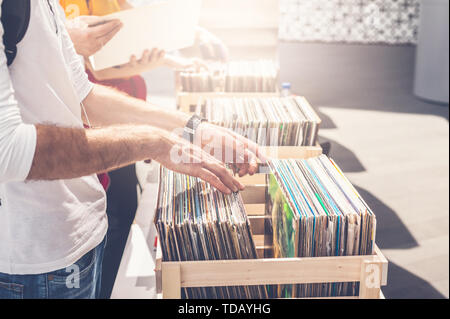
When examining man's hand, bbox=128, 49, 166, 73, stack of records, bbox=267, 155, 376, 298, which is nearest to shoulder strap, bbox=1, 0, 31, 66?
stack of records, bbox=267, 155, 376, 298

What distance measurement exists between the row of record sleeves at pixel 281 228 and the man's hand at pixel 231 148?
8 cm

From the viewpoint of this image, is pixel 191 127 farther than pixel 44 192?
Yes

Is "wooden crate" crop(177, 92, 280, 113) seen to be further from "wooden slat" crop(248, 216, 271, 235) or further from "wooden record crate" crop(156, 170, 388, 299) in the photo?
"wooden record crate" crop(156, 170, 388, 299)

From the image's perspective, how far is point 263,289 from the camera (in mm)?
951

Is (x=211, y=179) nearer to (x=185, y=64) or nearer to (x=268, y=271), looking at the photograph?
(x=268, y=271)

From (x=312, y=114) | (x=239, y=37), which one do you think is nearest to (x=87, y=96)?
(x=312, y=114)

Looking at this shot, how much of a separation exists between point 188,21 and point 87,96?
2.39ft

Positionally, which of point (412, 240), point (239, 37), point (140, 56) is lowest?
point (412, 240)

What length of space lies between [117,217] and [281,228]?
1.36 metres

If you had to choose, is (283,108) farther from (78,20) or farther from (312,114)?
(78,20)

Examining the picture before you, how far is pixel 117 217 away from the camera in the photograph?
2.21m

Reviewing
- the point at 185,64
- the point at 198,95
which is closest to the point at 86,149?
the point at 198,95

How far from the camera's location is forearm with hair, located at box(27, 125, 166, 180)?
2.54 feet

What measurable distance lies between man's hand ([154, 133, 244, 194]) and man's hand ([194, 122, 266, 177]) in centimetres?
12
